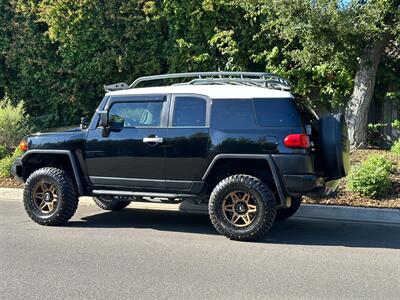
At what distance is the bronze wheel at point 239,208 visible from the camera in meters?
6.88

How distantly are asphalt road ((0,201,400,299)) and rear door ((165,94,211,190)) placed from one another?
82 centimetres

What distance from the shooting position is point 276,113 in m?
6.85

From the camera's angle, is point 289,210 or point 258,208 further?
point 289,210

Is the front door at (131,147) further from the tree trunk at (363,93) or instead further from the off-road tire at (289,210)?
the tree trunk at (363,93)

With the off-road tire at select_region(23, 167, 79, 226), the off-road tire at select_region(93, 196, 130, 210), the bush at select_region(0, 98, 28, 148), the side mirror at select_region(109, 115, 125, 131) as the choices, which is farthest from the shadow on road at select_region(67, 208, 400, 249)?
the bush at select_region(0, 98, 28, 148)

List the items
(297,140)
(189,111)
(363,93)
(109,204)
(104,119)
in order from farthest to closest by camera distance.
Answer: (363,93)
(109,204)
(104,119)
(189,111)
(297,140)

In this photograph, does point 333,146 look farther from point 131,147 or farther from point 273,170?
point 131,147

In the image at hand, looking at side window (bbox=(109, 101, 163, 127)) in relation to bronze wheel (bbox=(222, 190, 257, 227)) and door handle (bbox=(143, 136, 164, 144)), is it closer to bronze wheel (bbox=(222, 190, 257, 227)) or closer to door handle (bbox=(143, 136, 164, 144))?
door handle (bbox=(143, 136, 164, 144))

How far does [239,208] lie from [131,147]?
1720 mm

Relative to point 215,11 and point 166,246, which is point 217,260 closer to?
point 166,246

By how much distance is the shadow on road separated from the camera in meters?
7.04

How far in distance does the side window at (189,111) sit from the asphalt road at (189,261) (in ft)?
5.03

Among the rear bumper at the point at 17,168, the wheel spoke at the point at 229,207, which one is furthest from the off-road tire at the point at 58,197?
the wheel spoke at the point at 229,207

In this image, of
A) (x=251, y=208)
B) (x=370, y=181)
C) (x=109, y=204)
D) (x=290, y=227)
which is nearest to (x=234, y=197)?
(x=251, y=208)
